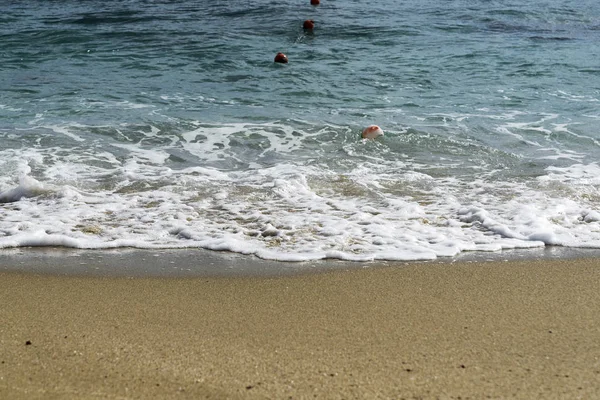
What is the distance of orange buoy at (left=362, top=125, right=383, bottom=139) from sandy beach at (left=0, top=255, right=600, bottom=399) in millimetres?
3746

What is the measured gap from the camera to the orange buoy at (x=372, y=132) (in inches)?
317

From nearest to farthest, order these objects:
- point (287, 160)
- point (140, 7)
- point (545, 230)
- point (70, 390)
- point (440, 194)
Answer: point (70, 390), point (545, 230), point (440, 194), point (287, 160), point (140, 7)

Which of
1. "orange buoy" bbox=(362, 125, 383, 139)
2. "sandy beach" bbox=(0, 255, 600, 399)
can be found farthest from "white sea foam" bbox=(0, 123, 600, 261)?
"sandy beach" bbox=(0, 255, 600, 399)

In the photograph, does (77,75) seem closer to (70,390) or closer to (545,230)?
(545,230)

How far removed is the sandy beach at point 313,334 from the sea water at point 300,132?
585 mm

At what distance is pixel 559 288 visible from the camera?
401cm

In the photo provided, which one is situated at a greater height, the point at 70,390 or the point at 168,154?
the point at 70,390

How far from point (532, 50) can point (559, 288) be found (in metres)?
10.4

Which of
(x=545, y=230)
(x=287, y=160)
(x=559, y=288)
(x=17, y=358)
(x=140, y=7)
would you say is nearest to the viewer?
(x=17, y=358)

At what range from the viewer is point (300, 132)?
8375 mm

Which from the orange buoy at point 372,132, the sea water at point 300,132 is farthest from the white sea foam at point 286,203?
the orange buoy at point 372,132

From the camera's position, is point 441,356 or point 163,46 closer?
point 441,356

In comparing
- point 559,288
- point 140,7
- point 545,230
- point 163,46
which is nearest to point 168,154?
point 545,230

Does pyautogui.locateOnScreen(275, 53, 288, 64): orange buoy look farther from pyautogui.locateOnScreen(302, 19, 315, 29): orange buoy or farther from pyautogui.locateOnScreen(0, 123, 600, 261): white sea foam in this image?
pyautogui.locateOnScreen(0, 123, 600, 261): white sea foam
